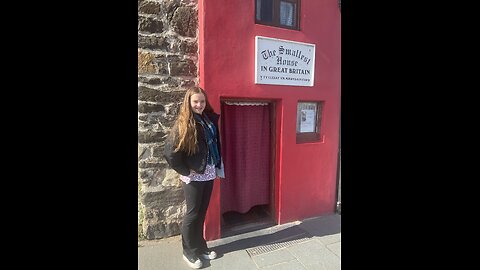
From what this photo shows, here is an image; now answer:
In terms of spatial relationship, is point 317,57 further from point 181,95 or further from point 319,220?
point 319,220

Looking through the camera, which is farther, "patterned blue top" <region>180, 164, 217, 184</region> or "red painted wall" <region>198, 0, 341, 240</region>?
"red painted wall" <region>198, 0, 341, 240</region>

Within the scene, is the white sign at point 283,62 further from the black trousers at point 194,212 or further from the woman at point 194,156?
the black trousers at point 194,212

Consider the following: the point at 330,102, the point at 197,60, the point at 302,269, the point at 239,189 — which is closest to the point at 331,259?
the point at 302,269

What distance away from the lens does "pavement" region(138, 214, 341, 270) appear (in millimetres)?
2936

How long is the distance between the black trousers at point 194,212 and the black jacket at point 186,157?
17cm

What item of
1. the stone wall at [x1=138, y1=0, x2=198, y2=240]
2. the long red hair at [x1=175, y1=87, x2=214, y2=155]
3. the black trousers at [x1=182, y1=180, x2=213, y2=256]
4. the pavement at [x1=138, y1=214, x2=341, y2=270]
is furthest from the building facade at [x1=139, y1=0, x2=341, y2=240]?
the long red hair at [x1=175, y1=87, x2=214, y2=155]

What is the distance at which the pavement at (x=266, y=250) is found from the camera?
116 inches

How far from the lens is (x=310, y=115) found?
13.2 ft

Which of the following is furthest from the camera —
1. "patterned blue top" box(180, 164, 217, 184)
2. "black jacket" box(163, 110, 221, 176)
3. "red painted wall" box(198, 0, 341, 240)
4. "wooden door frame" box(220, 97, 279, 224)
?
"wooden door frame" box(220, 97, 279, 224)

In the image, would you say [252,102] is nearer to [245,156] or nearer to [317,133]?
[245,156]

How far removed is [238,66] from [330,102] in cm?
166

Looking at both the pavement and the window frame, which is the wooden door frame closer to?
the pavement

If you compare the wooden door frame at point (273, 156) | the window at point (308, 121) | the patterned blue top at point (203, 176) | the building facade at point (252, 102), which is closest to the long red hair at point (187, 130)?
the patterned blue top at point (203, 176)

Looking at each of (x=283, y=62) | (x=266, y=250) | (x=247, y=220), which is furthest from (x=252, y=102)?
(x=266, y=250)
